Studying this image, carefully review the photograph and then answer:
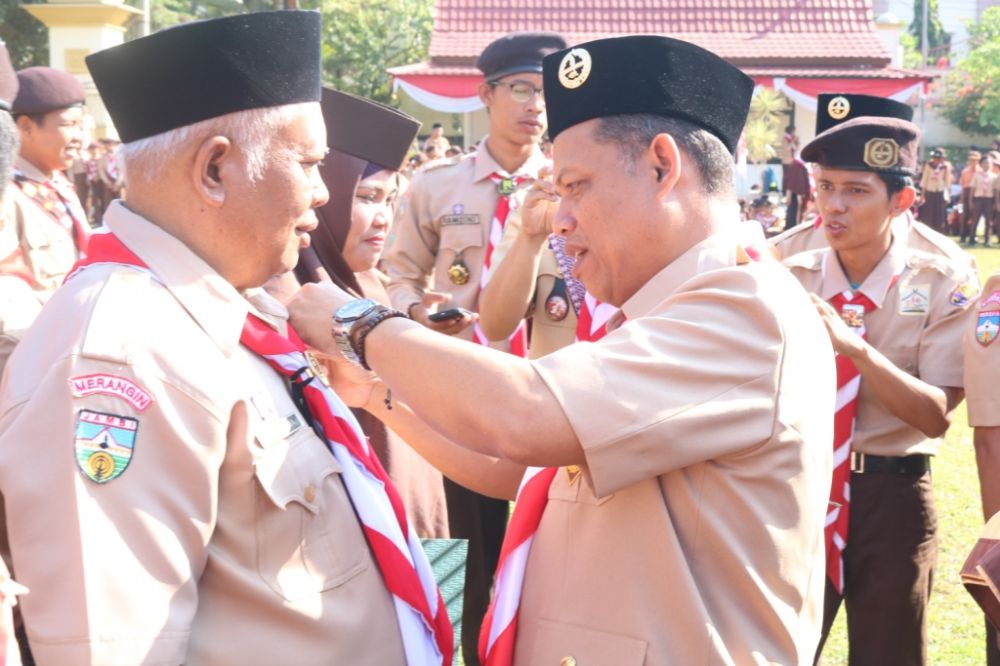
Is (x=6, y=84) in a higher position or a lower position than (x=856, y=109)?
higher

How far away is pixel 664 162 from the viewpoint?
253 cm

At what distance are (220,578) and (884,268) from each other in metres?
3.20

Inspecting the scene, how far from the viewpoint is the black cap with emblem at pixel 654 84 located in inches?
100

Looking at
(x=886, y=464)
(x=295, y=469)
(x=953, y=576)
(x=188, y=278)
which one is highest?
(x=188, y=278)

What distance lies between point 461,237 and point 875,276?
209cm

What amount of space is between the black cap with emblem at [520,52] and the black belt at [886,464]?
2508 mm

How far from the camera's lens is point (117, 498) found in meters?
2.07

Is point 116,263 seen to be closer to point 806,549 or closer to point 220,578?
point 220,578

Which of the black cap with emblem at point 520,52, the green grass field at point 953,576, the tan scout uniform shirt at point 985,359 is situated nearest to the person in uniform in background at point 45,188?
the black cap with emblem at point 520,52

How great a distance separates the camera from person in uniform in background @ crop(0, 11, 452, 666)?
6.76 ft

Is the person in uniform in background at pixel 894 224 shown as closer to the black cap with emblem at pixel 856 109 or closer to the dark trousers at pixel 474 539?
the black cap with emblem at pixel 856 109

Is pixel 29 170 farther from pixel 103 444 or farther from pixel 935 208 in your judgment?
pixel 935 208

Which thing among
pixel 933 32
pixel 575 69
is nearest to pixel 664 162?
pixel 575 69

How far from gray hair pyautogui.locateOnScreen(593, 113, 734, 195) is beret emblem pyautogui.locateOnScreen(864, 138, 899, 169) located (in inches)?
90.6
